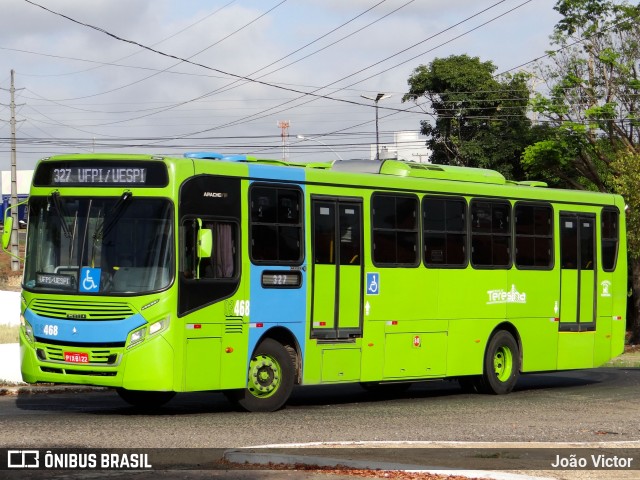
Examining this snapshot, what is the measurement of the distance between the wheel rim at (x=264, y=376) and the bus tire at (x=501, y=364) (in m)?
5.46

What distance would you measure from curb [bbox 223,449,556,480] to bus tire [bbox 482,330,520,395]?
10.5 metres

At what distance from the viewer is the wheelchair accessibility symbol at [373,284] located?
60.4 ft

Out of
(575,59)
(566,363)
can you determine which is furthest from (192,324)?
(575,59)

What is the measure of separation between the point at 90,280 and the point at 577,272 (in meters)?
10.7

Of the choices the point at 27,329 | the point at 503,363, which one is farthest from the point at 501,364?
the point at 27,329

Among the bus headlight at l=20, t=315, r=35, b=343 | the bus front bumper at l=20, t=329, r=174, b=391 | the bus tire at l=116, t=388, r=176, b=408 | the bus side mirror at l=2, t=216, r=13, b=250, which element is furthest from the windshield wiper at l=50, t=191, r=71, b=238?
the bus tire at l=116, t=388, r=176, b=408

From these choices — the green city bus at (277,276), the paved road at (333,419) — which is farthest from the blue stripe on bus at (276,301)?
the paved road at (333,419)

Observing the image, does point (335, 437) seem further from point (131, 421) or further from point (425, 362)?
point (425, 362)

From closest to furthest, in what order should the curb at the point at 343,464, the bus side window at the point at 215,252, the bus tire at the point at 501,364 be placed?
the curb at the point at 343,464, the bus side window at the point at 215,252, the bus tire at the point at 501,364

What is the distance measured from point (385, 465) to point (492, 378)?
10.9 meters

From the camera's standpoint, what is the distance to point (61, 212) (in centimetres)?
1589

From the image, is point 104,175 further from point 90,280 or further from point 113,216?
point 90,280

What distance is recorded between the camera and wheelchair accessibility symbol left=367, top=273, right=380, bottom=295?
60.4 feet

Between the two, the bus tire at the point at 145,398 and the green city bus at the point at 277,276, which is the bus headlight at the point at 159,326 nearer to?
the green city bus at the point at 277,276
